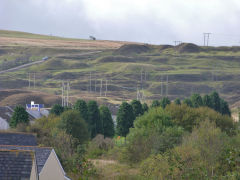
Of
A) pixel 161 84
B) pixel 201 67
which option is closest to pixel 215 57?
pixel 201 67

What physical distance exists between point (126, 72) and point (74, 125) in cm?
9981

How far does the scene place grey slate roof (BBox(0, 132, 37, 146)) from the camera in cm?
2916

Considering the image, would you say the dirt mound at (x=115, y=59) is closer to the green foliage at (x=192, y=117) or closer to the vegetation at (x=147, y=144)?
the vegetation at (x=147, y=144)

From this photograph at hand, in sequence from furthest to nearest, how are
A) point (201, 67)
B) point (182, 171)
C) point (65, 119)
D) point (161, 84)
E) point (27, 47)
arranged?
point (27, 47) < point (201, 67) < point (161, 84) < point (65, 119) < point (182, 171)

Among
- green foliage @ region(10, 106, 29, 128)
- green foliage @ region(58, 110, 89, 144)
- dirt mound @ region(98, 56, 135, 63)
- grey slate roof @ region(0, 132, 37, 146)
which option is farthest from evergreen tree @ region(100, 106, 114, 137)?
dirt mound @ region(98, 56, 135, 63)

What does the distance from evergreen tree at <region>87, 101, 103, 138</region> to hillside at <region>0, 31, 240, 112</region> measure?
42.6 m

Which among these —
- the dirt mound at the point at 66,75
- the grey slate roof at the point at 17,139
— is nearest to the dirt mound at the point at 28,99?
the dirt mound at the point at 66,75

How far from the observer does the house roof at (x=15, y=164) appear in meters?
17.4

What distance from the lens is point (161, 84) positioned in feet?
453

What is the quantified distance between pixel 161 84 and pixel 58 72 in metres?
33.2

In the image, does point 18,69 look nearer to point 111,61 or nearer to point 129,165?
point 111,61

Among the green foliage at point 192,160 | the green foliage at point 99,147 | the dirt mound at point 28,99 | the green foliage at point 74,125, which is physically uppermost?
the green foliage at point 192,160

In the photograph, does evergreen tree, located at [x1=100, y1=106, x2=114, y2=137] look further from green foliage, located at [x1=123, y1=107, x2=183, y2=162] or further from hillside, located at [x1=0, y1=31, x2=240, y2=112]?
hillside, located at [x1=0, y1=31, x2=240, y2=112]

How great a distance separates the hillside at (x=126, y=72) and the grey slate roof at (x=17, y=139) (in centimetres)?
8023
